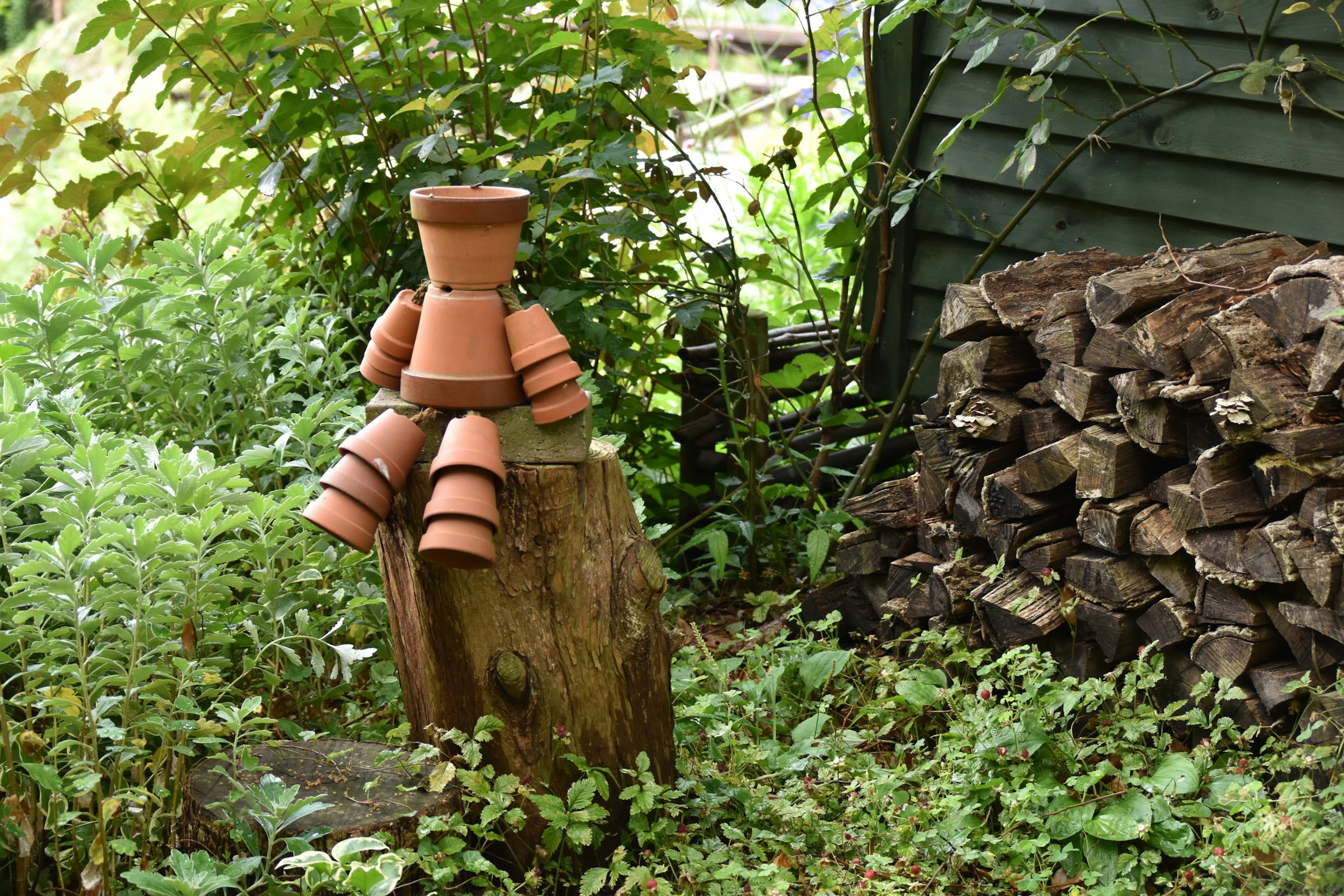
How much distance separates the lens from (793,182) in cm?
629

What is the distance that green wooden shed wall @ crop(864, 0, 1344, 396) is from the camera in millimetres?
3004

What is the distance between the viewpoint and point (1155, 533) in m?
2.51

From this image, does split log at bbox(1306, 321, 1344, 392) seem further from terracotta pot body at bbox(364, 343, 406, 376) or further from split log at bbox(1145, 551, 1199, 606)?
terracotta pot body at bbox(364, 343, 406, 376)

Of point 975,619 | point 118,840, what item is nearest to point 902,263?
point 975,619

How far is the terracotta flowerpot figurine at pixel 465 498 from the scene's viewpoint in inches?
69.4

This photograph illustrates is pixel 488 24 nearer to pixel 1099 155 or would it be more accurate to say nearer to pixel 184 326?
pixel 184 326

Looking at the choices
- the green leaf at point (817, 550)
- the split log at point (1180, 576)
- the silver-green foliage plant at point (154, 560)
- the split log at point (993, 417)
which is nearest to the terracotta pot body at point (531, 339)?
the silver-green foliage plant at point (154, 560)

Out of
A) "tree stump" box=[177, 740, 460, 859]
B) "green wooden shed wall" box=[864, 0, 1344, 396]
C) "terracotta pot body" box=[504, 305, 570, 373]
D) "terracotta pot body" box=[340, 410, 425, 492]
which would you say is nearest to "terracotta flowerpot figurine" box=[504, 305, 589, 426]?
"terracotta pot body" box=[504, 305, 570, 373]

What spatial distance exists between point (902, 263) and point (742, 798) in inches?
85.7

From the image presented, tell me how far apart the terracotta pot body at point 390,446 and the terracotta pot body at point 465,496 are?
0.29ft

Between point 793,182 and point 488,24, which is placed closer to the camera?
point 488,24

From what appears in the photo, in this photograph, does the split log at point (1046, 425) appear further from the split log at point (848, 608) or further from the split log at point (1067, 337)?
the split log at point (848, 608)

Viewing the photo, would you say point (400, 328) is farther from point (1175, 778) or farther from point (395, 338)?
point (1175, 778)

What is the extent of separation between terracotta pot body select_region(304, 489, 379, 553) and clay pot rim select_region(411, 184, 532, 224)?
0.49 meters
